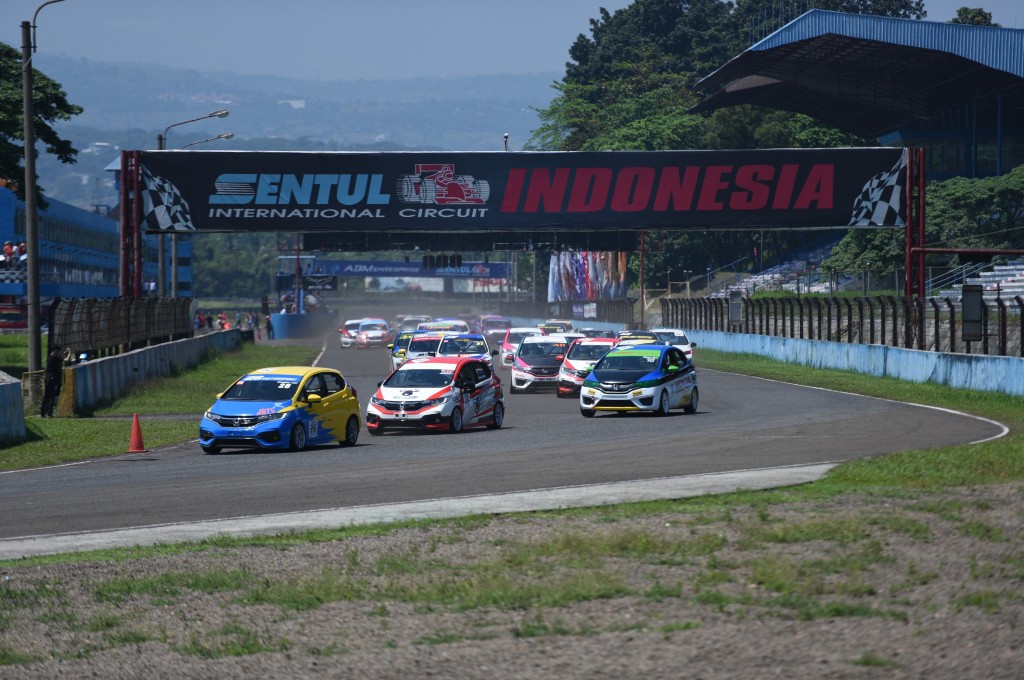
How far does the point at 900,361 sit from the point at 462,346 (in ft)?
39.6

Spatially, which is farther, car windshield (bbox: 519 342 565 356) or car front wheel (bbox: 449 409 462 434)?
car windshield (bbox: 519 342 565 356)

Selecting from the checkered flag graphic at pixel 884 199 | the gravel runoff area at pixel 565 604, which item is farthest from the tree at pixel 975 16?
the gravel runoff area at pixel 565 604

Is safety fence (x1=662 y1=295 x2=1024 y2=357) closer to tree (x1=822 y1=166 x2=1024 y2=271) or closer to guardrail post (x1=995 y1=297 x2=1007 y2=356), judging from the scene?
guardrail post (x1=995 y1=297 x2=1007 y2=356)

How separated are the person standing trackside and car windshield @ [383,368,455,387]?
7.85m

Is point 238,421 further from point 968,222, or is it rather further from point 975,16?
point 975,16

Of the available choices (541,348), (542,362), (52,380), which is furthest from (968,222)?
(52,380)

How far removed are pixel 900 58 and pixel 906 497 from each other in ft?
188

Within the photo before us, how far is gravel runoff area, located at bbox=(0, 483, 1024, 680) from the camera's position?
24.8ft

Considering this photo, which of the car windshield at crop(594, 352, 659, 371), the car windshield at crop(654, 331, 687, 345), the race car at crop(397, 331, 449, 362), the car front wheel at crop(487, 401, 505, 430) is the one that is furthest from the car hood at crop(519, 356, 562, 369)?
the car front wheel at crop(487, 401, 505, 430)

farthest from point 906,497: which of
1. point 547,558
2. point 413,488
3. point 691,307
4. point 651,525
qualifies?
point 691,307

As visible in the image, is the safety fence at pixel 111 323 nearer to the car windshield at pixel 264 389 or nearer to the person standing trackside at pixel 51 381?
the person standing trackside at pixel 51 381

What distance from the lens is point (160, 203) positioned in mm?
45031

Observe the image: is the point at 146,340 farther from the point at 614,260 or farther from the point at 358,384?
the point at 614,260

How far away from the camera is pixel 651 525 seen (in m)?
12.1
